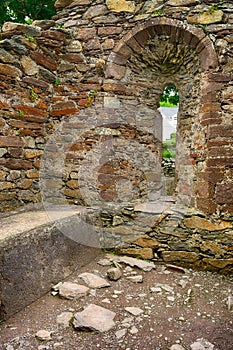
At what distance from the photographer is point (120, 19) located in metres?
3.61

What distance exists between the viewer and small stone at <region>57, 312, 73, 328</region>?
2.29 metres

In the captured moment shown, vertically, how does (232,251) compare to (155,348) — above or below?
above

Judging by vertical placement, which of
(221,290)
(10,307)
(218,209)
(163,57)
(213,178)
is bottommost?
(221,290)

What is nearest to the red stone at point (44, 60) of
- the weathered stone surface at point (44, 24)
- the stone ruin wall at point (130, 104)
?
the stone ruin wall at point (130, 104)

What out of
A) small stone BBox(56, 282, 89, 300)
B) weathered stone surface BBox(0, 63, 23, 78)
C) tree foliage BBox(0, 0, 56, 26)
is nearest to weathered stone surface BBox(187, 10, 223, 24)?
weathered stone surface BBox(0, 63, 23, 78)

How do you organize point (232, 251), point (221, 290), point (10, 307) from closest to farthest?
point (10, 307) < point (221, 290) < point (232, 251)

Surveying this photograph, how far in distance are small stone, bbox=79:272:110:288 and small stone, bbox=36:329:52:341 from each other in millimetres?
772

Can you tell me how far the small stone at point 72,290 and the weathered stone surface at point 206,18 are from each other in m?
3.39

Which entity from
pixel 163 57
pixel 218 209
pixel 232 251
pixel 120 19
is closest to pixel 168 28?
pixel 163 57

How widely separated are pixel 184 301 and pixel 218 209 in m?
1.19

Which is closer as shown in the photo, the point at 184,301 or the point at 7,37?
the point at 184,301

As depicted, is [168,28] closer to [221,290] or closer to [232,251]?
[232,251]

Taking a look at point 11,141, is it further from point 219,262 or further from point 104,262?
point 219,262

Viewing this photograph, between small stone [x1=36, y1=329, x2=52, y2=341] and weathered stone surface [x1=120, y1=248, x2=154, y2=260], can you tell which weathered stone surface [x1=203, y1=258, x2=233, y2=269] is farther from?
small stone [x1=36, y1=329, x2=52, y2=341]
